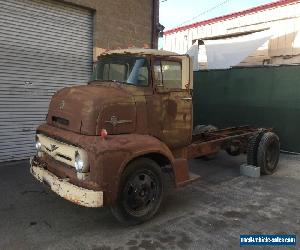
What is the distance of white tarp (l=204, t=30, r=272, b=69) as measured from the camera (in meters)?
13.3

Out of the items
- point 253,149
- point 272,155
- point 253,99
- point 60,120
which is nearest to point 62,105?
point 60,120

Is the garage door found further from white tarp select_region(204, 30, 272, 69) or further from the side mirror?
white tarp select_region(204, 30, 272, 69)

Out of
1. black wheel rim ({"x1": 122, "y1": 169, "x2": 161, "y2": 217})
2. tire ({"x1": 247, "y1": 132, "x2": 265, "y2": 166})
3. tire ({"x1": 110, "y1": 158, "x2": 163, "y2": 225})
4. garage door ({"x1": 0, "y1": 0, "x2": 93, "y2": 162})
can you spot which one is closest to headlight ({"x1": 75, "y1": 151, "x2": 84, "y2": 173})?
tire ({"x1": 110, "y1": 158, "x2": 163, "y2": 225})

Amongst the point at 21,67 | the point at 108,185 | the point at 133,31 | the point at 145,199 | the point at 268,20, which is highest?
the point at 268,20

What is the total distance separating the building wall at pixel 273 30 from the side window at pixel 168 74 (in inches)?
333

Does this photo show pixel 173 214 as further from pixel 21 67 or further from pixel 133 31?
pixel 133 31

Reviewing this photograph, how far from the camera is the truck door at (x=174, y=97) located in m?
5.50

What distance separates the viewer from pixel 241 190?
6.79m

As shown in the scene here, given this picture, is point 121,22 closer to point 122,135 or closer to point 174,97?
point 174,97

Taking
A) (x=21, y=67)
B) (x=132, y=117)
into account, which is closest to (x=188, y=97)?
(x=132, y=117)

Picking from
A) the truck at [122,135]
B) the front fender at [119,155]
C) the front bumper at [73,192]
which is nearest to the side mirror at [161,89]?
the truck at [122,135]

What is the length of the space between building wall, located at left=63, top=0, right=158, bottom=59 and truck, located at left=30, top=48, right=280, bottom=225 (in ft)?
13.5

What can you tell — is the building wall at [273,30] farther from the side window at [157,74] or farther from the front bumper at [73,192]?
the front bumper at [73,192]

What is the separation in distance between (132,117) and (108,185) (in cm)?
115
